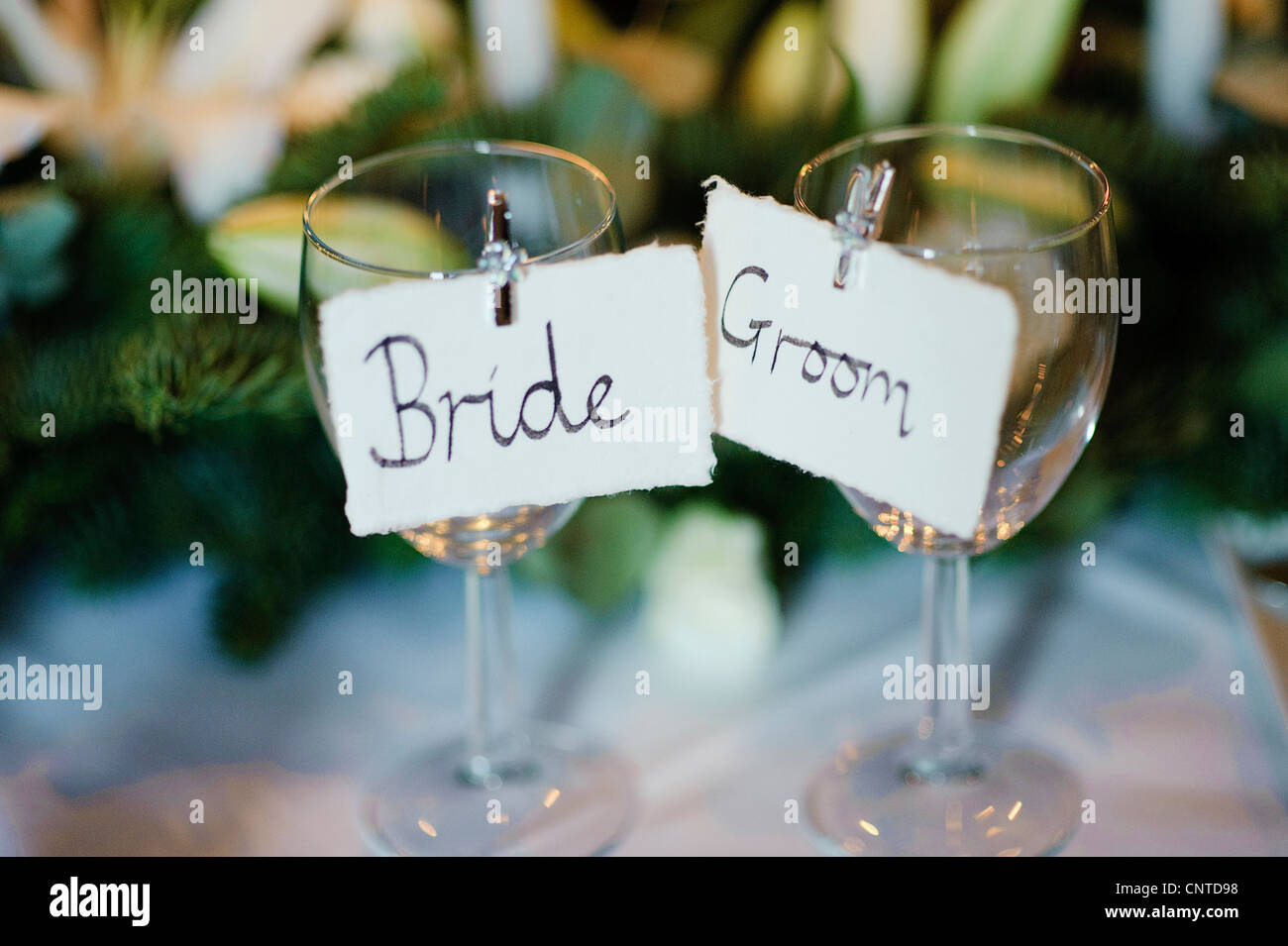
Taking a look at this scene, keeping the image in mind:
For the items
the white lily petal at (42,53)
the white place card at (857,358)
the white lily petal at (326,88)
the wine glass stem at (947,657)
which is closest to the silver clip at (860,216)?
the white place card at (857,358)

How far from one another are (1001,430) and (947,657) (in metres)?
0.14

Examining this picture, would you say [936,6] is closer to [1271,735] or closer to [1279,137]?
[1279,137]

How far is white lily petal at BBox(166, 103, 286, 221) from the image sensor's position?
599 mm

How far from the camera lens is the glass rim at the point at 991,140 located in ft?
1.31

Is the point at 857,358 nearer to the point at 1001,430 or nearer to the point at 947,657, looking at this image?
the point at 1001,430

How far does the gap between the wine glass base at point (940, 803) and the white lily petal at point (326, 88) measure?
→ 35 cm

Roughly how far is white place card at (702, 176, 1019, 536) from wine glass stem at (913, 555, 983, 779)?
10cm

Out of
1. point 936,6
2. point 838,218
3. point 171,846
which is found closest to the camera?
point 838,218

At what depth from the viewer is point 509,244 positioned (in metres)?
0.40

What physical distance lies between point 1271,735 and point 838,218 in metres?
0.30

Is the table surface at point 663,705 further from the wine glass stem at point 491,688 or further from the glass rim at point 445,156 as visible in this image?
the glass rim at point 445,156

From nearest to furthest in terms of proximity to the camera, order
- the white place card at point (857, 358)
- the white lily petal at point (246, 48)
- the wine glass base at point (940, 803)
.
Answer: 1. the white place card at point (857, 358)
2. the wine glass base at point (940, 803)
3. the white lily petal at point (246, 48)

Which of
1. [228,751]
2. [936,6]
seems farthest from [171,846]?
[936,6]

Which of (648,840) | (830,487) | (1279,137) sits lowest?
(648,840)
